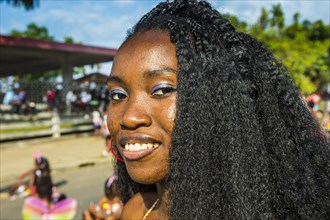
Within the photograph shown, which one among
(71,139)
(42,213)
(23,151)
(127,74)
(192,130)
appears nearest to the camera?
(192,130)

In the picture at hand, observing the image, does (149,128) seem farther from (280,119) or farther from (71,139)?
(71,139)

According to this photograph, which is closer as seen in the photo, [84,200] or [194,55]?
[194,55]

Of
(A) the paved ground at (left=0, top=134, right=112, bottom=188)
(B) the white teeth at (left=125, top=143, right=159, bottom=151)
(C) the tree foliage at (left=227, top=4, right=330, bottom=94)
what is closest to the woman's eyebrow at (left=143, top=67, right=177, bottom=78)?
(B) the white teeth at (left=125, top=143, right=159, bottom=151)

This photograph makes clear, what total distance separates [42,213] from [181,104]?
3173 mm

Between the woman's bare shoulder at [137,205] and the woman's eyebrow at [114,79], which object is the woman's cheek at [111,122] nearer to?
the woman's eyebrow at [114,79]

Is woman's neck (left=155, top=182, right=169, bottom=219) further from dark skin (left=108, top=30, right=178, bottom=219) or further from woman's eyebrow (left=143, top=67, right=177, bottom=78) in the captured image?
woman's eyebrow (left=143, top=67, right=177, bottom=78)

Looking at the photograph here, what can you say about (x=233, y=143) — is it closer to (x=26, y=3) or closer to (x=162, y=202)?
(x=162, y=202)

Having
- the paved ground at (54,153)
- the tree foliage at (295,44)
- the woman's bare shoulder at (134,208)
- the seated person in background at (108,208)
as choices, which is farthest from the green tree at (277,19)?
the woman's bare shoulder at (134,208)

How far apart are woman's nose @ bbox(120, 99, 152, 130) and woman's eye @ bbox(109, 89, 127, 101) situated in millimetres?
80

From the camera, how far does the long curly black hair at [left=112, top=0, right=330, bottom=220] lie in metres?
1.23

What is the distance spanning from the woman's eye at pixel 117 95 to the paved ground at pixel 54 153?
22.7ft

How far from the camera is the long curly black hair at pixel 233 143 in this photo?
1.23 meters

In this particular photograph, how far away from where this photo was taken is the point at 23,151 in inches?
428

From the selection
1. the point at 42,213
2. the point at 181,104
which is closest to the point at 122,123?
the point at 181,104
